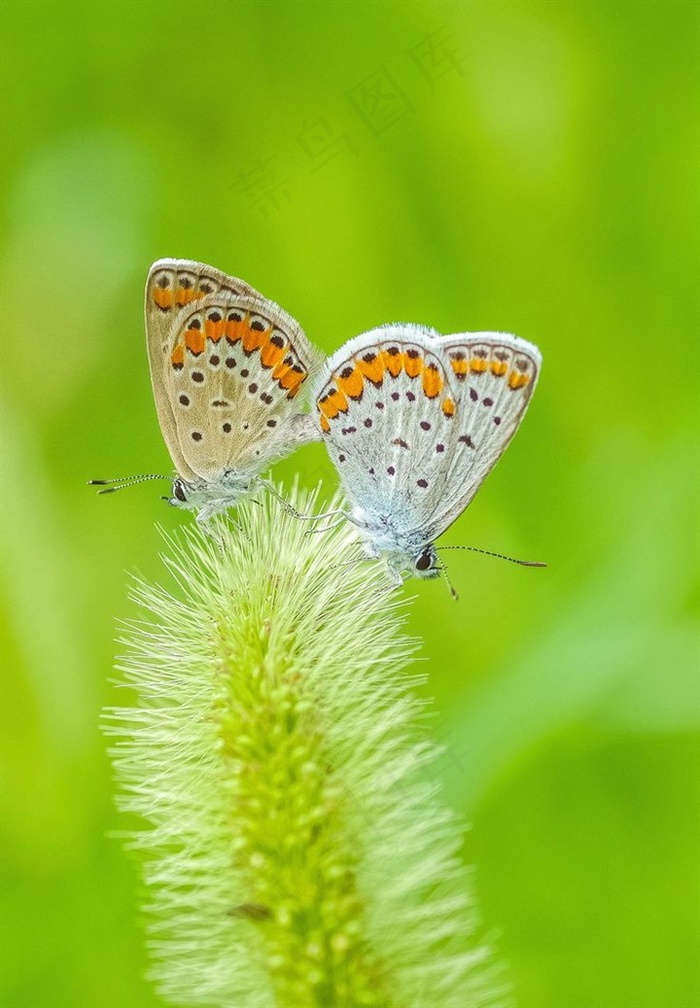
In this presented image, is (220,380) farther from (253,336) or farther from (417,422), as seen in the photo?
(417,422)

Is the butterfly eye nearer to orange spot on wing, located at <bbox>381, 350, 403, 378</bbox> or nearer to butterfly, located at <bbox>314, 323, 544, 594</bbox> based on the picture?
butterfly, located at <bbox>314, 323, 544, 594</bbox>

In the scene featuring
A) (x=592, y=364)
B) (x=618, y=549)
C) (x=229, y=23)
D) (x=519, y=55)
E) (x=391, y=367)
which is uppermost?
(x=229, y=23)

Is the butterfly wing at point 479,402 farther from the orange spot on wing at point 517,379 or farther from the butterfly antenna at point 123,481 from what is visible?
the butterfly antenna at point 123,481

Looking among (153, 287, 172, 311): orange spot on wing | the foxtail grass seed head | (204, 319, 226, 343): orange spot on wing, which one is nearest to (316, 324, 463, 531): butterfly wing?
(204, 319, 226, 343): orange spot on wing

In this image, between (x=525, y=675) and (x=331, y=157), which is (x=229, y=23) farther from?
(x=525, y=675)

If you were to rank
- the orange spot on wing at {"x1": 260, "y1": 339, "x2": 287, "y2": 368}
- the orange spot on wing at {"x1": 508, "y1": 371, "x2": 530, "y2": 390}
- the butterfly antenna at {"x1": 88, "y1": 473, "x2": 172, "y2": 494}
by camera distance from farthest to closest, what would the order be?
the butterfly antenna at {"x1": 88, "y1": 473, "x2": 172, "y2": 494} < the orange spot on wing at {"x1": 260, "y1": 339, "x2": 287, "y2": 368} < the orange spot on wing at {"x1": 508, "y1": 371, "x2": 530, "y2": 390}

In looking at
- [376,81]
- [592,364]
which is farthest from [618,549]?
[376,81]

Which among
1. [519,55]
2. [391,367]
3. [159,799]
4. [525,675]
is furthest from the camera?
[519,55]
